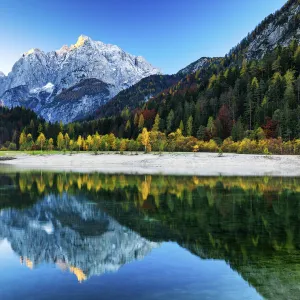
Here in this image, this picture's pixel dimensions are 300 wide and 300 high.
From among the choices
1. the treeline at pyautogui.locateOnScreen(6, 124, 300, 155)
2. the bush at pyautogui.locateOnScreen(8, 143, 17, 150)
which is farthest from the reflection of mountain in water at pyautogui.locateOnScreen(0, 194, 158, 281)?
the bush at pyautogui.locateOnScreen(8, 143, 17, 150)

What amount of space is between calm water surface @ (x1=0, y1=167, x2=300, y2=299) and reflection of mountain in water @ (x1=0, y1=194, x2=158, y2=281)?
45 millimetres

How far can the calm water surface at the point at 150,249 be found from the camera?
10695mm

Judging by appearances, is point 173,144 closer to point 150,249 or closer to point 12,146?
point 12,146

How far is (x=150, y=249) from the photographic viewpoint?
49.2 feet

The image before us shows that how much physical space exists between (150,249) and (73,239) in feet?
13.7

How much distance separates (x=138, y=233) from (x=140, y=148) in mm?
111551

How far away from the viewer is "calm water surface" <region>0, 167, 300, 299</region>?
10695mm

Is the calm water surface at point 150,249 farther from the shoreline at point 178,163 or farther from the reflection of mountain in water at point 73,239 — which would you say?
the shoreline at point 178,163

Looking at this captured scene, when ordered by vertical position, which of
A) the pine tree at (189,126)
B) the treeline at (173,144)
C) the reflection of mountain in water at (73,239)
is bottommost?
the reflection of mountain in water at (73,239)

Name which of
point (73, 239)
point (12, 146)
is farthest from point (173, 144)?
point (73, 239)

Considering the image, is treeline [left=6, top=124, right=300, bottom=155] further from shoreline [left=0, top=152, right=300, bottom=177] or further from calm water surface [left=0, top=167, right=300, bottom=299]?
calm water surface [left=0, top=167, right=300, bottom=299]

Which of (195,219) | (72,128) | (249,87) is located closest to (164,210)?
(195,219)

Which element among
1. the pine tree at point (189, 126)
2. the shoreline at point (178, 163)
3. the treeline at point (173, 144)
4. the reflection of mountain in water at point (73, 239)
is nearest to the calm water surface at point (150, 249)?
the reflection of mountain in water at point (73, 239)

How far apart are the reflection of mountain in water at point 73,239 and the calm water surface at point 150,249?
0.15 feet
